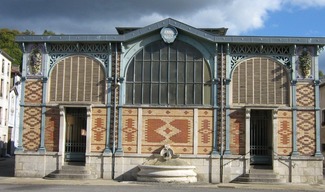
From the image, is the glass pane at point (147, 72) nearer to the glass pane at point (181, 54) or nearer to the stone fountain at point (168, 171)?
the glass pane at point (181, 54)

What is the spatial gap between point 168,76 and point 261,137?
544 centimetres

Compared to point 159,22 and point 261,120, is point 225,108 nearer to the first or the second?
point 261,120

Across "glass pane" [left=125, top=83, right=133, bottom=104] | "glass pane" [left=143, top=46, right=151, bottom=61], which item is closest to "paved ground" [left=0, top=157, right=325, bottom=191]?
"glass pane" [left=125, top=83, right=133, bottom=104]

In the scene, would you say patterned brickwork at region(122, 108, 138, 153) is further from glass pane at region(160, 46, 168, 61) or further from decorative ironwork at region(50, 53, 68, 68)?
decorative ironwork at region(50, 53, 68, 68)

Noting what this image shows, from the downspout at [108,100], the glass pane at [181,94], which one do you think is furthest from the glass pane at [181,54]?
the downspout at [108,100]

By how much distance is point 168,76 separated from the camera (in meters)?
23.7

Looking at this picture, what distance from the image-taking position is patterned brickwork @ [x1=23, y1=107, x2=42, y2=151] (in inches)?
927

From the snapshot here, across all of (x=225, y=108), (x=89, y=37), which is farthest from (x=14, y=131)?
(x=225, y=108)

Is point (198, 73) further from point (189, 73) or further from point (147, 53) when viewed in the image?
point (147, 53)

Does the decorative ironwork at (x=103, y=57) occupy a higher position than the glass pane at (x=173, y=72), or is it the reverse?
the decorative ironwork at (x=103, y=57)

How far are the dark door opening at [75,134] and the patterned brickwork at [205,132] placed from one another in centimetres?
572

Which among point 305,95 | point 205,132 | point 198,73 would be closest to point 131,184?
point 205,132

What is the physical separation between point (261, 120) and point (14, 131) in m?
32.6

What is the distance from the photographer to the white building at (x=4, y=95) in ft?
145
